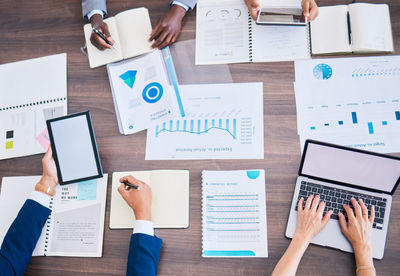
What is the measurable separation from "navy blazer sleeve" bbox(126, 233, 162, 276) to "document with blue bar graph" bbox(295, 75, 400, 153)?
578 mm

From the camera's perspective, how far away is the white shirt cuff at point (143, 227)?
3.44 ft

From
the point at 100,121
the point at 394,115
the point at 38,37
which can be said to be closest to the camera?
the point at 394,115

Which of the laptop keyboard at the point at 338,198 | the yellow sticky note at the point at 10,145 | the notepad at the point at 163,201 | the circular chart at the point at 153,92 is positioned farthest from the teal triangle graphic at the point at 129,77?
the laptop keyboard at the point at 338,198

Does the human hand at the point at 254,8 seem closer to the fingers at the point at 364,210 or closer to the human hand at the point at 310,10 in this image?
the human hand at the point at 310,10

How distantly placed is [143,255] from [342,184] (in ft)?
2.10

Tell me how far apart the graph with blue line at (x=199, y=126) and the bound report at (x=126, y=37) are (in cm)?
30

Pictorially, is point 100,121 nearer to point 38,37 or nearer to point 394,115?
point 38,37

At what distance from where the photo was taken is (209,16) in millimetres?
Answer: 1271

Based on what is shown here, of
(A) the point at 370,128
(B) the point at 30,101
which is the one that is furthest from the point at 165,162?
(A) the point at 370,128

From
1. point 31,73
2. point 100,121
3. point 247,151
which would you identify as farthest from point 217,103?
point 31,73

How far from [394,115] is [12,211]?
132cm

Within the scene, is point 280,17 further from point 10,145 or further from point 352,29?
point 10,145

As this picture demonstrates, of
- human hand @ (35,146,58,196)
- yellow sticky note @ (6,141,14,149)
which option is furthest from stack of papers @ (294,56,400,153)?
yellow sticky note @ (6,141,14,149)

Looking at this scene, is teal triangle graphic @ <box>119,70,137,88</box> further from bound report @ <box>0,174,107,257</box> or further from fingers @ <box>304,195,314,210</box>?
fingers @ <box>304,195,314,210</box>
